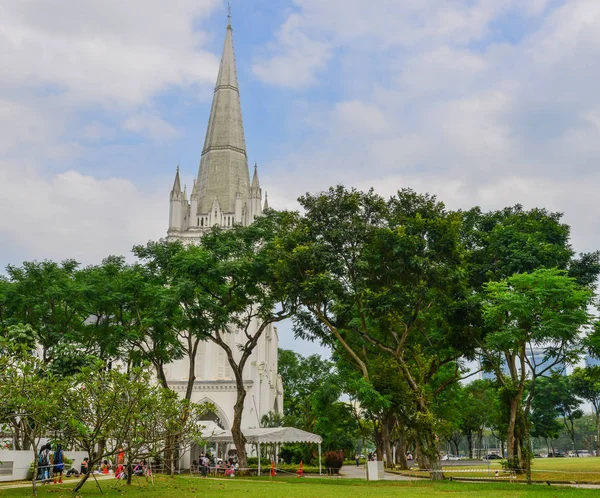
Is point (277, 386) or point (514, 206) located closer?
point (514, 206)

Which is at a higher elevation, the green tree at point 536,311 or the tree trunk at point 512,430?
the green tree at point 536,311

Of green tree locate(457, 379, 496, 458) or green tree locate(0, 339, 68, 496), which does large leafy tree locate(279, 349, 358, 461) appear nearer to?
green tree locate(457, 379, 496, 458)

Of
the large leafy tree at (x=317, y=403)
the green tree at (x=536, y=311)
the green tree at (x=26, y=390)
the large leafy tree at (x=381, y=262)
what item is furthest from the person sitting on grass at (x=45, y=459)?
the large leafy tree at (x=317, y=403)

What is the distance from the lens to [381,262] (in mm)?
26969

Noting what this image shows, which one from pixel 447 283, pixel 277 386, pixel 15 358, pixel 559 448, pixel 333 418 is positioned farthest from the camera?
pixel 559 448

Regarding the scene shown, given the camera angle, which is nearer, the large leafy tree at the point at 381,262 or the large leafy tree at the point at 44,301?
the large leafy tree at the point at 381,262

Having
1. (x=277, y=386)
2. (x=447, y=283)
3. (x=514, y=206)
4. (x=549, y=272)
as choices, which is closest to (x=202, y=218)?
(x=277, y=386)

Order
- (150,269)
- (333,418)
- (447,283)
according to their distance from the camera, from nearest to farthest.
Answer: (447,283) → (150,269) → (333,418)

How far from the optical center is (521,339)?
24516 millimetres

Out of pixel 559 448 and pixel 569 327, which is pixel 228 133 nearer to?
pixel 569 327

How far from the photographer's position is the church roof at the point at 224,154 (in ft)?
208

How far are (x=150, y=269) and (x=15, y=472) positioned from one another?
12174 mm

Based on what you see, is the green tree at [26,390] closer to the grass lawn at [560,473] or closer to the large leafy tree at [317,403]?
the grass lawn at [560,473]

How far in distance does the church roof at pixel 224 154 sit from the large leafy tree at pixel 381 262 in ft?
116
